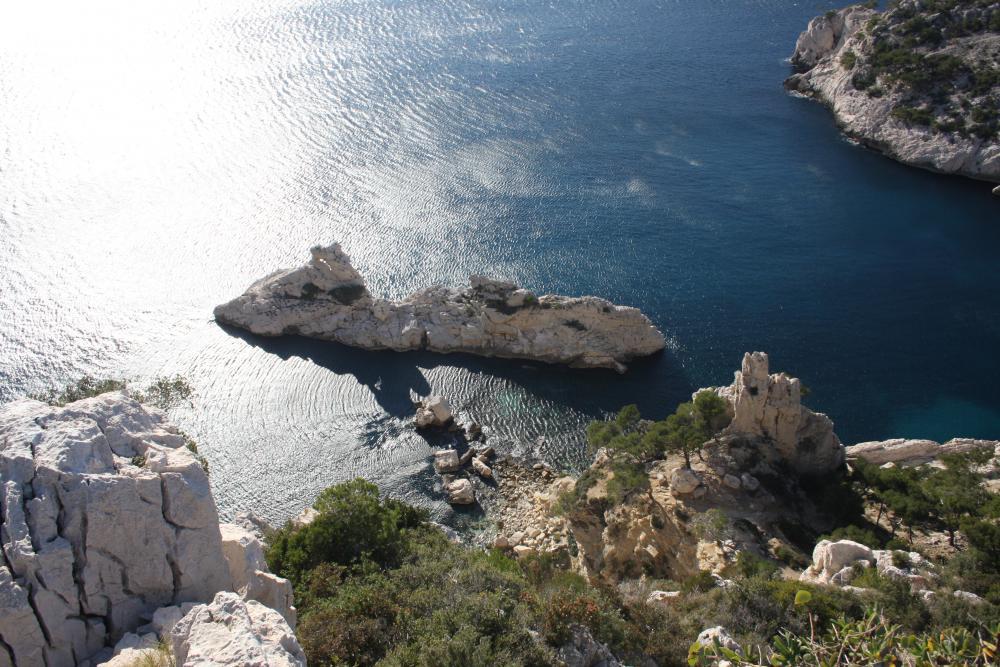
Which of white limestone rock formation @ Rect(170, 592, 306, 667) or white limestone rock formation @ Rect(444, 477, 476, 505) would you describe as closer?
white limestone rock formation @ Rect(170, 592, 306, 667)

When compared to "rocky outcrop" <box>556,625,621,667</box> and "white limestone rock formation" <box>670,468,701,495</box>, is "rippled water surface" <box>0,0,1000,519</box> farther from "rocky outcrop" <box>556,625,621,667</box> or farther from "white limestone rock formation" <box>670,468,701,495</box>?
"rocky outcrop" <box>556,625,621,667</box>

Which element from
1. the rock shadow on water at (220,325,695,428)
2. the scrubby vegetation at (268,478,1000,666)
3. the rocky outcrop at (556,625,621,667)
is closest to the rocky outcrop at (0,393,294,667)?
the scrubby vegetation at (268,478,1000,666)

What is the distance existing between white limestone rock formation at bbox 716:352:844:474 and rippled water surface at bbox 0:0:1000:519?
925 cm

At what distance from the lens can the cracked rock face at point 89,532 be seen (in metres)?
18.6

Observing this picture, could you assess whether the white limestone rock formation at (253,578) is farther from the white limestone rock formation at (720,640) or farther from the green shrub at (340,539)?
the white limestone rock formation at (720,640)

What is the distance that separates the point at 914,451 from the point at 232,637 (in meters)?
39.3

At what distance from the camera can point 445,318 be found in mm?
58125

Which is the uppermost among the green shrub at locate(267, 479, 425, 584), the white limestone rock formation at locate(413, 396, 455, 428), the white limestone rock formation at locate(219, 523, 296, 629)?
the white limestone rock formation at locate(219, 523, 296, 629)

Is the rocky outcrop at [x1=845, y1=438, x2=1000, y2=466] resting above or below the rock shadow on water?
below

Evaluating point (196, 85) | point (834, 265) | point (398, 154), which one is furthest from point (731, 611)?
point (196, 85)

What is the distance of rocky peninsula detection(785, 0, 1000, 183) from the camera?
82812 millimetres

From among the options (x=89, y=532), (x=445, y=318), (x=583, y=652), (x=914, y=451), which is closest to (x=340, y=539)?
(x=583, y=652)

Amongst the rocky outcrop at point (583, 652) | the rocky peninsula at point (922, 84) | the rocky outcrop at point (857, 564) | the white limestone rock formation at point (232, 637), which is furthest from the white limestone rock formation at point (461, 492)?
the rocky peninsula at point (922, 84)

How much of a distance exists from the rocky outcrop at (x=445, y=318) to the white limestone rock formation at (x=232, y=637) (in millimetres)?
39422
